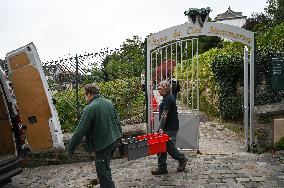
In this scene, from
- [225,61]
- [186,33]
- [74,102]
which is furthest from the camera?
[225,61]

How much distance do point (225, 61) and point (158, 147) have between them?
5.83 meters

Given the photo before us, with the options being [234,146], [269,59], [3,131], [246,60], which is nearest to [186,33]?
[246,60]

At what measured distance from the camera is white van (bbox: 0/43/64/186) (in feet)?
21.0

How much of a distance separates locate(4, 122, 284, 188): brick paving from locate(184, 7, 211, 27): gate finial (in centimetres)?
293

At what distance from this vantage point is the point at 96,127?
208 inches

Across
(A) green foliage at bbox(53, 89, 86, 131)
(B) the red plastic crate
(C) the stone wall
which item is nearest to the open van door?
(B) the red plastic crate

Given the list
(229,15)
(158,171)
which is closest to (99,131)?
(158,171)

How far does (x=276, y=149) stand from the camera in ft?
27.7

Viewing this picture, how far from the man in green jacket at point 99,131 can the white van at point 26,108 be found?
4.16ft

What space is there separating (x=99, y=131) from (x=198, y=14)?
13.5 feet

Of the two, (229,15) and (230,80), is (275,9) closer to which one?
(230,80)

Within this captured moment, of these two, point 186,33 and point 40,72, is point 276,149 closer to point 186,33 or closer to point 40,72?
point 186,33

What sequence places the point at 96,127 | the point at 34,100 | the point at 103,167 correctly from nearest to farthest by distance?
the point at 96,127 < the point at 103,167 < the point at 34,100

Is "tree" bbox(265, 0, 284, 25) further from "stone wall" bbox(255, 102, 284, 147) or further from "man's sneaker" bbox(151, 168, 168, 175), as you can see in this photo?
"man's sneaker" bbox(151, 168, 168, 175)
